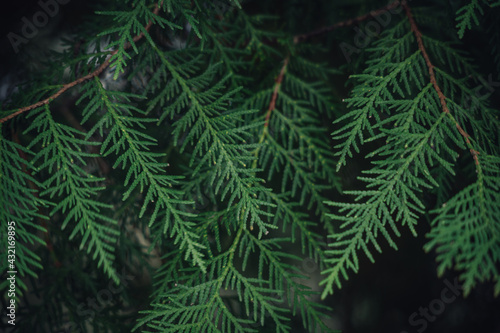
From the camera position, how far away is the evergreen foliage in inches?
45.1

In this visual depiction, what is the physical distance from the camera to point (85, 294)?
185 cm

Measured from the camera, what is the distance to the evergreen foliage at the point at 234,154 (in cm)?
115

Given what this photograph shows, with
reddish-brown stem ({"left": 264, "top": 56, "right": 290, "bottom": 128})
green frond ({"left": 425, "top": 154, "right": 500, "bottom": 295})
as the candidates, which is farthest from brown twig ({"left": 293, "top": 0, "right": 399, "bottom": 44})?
green frond ({"left": 425, "top": 154, "right": 500, "bottom": 295})

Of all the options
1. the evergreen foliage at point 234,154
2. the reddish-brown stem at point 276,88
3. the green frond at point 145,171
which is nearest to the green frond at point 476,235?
the evergreen foliage at point 234,154

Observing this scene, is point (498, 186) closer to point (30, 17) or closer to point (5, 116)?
point (5, 116)

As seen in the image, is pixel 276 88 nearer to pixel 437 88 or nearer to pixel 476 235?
pixel 437 88

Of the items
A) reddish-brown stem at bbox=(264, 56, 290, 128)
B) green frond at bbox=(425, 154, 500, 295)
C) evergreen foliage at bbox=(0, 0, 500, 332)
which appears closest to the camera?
green frond at bbox=(425, 154, 500, 295)

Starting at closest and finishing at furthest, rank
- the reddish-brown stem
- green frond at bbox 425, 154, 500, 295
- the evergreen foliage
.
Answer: green frond at bbox 425, 154, 500, 295 < the evergreen foliage < the reddish-brown stem

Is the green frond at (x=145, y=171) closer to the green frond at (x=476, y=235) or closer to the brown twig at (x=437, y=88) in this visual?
the green frond at (x=476, y=235)

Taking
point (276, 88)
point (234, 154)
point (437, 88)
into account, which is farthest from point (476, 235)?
point (276, 88)

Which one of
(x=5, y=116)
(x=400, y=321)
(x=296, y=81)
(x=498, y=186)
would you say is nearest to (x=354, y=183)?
(x=296, y=81)

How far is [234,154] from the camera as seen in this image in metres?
1.44

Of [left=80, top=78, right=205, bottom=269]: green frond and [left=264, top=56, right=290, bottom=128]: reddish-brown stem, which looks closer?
[left=80, top=78, right=205, bottom=269]: green frond

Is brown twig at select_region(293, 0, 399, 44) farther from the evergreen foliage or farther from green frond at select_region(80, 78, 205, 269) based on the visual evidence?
green frond at select_region(80, 78, 205, 269)
